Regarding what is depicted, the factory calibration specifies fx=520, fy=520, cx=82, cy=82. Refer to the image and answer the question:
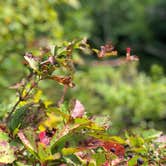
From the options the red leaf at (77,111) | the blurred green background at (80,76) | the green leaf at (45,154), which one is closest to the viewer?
the green leaf at (45,154)

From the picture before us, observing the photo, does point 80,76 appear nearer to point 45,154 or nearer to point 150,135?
point 150,135

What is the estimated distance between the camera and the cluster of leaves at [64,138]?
109cm

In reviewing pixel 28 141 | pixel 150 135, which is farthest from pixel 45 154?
pixel 150 135

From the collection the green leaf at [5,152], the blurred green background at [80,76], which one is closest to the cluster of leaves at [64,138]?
the green leaf at [5,152]

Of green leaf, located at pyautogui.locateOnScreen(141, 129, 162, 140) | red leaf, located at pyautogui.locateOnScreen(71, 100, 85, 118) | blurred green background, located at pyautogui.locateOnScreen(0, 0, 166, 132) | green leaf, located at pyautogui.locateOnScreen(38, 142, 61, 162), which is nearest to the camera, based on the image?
green leaf, located at pyautogui.locateOnScreen(38, 142, 61, 162)

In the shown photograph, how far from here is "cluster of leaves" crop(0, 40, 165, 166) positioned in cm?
109

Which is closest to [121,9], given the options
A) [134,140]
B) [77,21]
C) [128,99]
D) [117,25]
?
[117,25]

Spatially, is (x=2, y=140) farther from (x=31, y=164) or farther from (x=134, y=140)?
(x=134, y=140)

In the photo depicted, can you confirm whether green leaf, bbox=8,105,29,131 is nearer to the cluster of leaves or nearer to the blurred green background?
the cluster of leaves

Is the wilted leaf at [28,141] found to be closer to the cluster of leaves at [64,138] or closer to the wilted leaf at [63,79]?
the cluster of leaves at [64,138]

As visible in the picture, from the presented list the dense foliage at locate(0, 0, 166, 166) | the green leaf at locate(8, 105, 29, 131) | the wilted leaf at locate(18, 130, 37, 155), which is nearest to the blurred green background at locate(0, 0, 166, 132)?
the dense foliage at locate(0, 0, 166, 166)

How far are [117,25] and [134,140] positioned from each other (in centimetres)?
1709

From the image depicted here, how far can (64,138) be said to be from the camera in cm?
109

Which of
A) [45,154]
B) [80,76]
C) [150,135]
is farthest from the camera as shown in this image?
[80,76]
